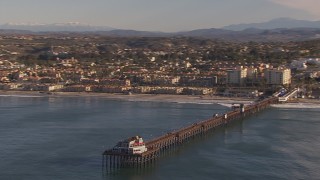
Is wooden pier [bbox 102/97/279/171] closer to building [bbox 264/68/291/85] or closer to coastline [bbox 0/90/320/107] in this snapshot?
coastline [bbox 0/90/320/107]

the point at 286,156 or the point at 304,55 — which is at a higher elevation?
the point at 304,55

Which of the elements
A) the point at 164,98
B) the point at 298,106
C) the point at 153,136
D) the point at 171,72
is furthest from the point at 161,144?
the point at 171,72

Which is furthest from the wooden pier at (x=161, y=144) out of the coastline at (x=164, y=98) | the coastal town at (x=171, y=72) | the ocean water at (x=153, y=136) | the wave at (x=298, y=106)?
the coastal town at (x=171, y=72)

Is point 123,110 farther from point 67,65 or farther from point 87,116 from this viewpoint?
point 67,65

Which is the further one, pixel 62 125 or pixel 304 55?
pixel 304 55

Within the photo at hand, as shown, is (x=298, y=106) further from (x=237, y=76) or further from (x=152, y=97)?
(x=237, y=76)

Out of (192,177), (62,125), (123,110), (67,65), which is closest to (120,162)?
(192,177)

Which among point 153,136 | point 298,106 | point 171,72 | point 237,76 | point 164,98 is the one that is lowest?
point 153,136
